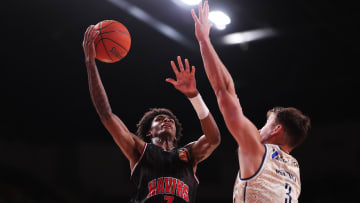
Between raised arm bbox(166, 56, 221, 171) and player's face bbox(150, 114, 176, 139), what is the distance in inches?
10.1

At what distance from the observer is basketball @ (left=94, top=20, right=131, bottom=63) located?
3.41 metres

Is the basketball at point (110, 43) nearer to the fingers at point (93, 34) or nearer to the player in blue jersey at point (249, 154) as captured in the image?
the fingers at point (93, 34)

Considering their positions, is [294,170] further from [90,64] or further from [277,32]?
[277,32]

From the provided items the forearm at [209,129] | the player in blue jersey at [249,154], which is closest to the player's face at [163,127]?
the forearm at [209,129]

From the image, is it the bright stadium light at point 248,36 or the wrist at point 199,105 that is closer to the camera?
the wrist at point 199,105

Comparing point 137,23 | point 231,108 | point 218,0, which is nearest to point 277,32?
point 218,0

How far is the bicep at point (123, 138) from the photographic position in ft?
10.2

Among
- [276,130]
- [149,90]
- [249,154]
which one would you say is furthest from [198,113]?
[149,90]

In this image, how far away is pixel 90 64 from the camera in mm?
3100

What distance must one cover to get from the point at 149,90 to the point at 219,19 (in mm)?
3681

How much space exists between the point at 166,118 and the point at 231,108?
1.49 meters

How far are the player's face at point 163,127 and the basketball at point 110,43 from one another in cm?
70

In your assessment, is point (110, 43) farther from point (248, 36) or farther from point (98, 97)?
point (248, 36)

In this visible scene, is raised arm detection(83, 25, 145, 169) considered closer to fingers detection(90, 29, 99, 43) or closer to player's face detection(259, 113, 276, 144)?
fingers detection(90, 29, 99, 43)
